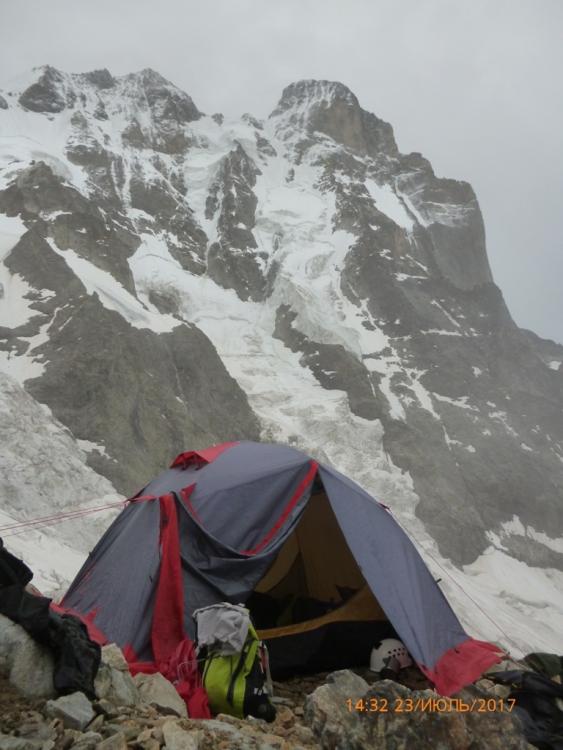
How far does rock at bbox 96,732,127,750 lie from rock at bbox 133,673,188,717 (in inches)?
36.6

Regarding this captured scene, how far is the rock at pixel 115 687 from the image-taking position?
3.75m

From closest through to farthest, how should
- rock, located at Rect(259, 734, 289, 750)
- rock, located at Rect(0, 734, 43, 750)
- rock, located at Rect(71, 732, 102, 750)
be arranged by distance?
rock, located at Rect(0, 734, 43, 750), rock, located at Rect(71, 732, 102, 750), rock, located at Rect(259, 734, 289, 750)

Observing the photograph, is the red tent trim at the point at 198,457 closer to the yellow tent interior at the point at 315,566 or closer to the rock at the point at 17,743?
the yellow tent interior at the point at 315,566

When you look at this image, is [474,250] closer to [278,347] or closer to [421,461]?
[278,347]

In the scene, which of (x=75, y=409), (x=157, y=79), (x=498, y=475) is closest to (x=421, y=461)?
(x=498, y=475)

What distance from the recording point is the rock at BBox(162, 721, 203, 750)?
3.13 meters

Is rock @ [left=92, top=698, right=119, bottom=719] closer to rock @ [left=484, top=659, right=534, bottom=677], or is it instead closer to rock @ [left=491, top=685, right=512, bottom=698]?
rock @ [left=491, top=685, right=512, bottom=698]

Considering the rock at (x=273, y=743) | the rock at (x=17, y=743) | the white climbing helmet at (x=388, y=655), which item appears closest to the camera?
the rock at (x=17, y=743)

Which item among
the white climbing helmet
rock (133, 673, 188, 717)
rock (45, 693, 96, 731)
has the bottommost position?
rock (133, 673, 188, 717)

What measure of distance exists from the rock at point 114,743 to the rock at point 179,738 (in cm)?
25

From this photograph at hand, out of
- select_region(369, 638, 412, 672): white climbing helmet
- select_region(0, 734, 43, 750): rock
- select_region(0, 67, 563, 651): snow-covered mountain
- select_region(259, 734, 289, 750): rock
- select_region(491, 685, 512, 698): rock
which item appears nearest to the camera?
select_region(0, 734, 43, 750): rock

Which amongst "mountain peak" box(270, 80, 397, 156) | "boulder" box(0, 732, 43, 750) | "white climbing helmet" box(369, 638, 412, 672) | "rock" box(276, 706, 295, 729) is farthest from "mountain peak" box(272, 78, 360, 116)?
"boulder" box(0, 732, 43, 750)
